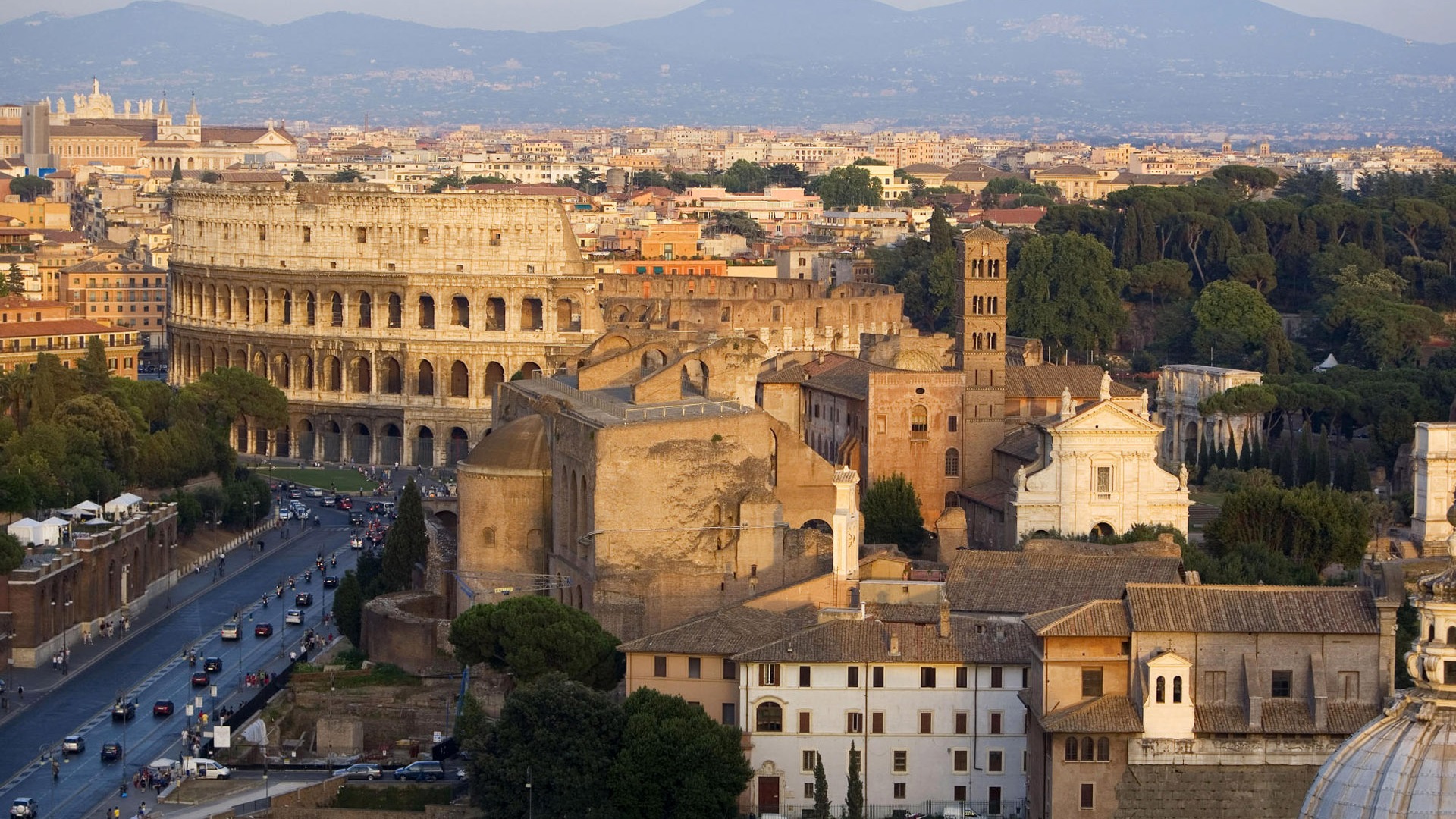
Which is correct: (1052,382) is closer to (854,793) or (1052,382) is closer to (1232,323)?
(854,793)

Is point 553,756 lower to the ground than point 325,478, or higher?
higher

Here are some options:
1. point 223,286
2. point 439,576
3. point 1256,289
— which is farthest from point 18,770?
point 1256,289

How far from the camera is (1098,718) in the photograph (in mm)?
44188

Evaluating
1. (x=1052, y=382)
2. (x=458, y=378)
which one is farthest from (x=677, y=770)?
(x=458, y=378)

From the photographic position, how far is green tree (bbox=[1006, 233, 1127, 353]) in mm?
114438

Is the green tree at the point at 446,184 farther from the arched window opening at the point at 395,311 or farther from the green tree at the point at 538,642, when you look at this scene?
the green tree at the point at 538,642

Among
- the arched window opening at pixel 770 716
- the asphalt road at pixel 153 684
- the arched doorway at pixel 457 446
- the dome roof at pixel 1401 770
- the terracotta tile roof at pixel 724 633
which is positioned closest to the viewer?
the dome roof at pixel 1401 770

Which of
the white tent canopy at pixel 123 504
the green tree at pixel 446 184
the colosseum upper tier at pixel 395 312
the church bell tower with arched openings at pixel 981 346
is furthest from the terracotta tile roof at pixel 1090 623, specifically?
the green tree at pixel 446 184

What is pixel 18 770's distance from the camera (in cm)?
5234

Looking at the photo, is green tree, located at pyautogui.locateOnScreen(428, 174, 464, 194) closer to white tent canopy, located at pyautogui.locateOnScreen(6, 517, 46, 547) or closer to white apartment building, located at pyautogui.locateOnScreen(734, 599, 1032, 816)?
white tent canopy, located at pyautogui.locateOnScreen(6, 517, 46, 547)

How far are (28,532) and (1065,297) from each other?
2259 inches

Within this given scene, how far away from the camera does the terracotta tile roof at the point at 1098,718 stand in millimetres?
44031

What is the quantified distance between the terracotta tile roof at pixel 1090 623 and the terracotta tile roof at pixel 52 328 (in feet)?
218

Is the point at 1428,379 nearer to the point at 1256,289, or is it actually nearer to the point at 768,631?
the point at 1256,289
